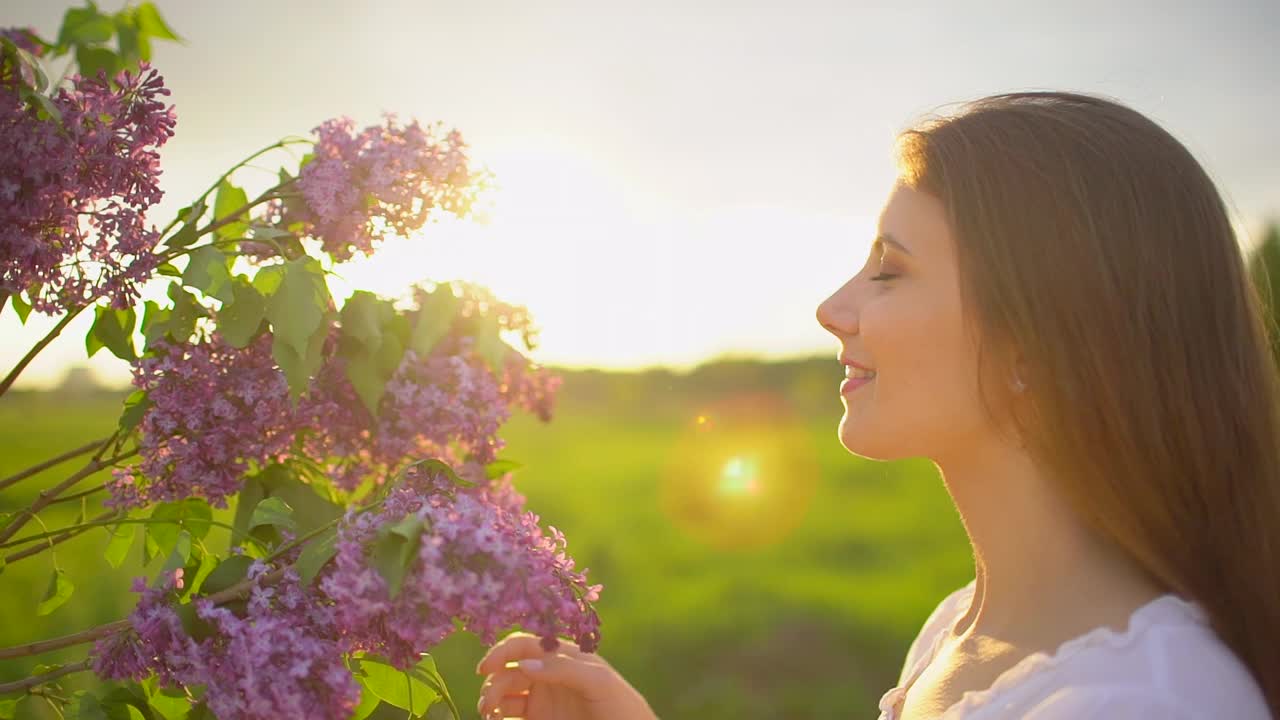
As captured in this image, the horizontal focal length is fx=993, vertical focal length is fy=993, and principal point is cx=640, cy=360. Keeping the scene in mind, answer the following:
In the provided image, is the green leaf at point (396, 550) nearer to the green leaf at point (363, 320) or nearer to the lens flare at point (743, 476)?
the green leaf at point (363, 320)

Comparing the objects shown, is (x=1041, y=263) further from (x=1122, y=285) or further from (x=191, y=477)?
(x=191, y=477)

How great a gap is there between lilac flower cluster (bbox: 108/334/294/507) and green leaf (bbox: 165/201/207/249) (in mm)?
142

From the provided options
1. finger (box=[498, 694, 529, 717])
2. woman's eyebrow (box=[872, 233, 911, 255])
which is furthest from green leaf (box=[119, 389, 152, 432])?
woman's eyebrow (box=[872, 233, 911, 255])

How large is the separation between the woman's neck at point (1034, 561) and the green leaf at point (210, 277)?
3.86 feet

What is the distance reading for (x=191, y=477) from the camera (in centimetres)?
138

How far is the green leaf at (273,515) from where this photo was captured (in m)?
1.30

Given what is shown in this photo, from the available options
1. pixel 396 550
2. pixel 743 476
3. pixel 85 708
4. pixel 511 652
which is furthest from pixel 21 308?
pixel 743 476

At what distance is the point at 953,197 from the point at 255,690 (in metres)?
1.25

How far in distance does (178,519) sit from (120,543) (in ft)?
1.00

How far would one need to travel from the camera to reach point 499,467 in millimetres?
1712

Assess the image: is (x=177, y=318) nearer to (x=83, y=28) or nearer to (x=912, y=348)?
(x=83, y=28)

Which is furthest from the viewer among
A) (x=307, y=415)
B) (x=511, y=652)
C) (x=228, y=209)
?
(x=511, y=652)

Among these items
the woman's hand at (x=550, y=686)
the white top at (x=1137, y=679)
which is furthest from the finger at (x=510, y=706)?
the white top at (x=1137, y=679)

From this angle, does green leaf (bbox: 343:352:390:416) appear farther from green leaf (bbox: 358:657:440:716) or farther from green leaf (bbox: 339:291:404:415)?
→ green leaf (bbox: 358:657:440:716)
